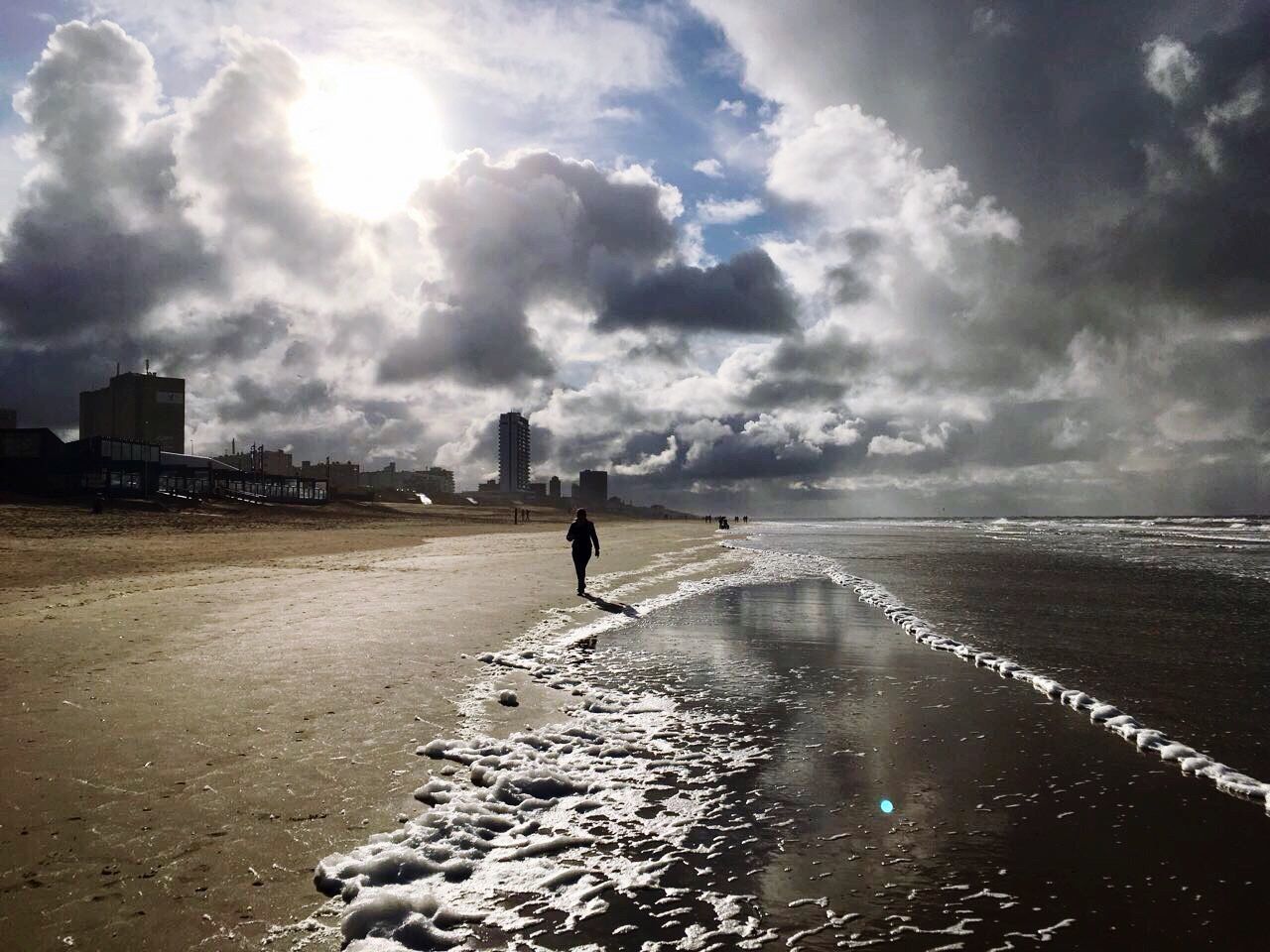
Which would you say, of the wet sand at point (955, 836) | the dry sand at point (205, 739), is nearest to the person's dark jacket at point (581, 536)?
the dry sand at point (205, 739)

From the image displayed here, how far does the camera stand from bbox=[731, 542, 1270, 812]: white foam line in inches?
244

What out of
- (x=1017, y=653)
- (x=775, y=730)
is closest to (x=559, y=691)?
(x=775, y=730)

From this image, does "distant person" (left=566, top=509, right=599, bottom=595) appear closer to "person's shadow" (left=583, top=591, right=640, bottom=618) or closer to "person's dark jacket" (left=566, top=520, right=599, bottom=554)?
"person's dark jacket" (left=566, top=520, right=599, bottom=554)

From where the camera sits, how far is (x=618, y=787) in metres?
6.14

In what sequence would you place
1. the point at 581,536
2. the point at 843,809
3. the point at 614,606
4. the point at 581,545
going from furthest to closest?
1. the point at 581,536
2. the point at 581,545
3. the point at 614,606
4. the point at 843,809

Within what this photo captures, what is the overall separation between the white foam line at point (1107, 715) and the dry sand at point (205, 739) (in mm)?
6734

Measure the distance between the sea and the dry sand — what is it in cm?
56

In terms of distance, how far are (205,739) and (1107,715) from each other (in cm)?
990

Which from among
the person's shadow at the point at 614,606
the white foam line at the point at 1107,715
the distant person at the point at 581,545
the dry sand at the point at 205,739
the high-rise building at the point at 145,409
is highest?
the high-rise building at the point at 145,409

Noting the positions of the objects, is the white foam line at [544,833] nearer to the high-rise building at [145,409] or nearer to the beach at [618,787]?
the beach at [618,787]

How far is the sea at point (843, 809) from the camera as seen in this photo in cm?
413

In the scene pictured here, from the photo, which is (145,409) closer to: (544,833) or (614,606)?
(614,606)

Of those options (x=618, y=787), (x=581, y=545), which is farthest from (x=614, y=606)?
(x=618, y=787)

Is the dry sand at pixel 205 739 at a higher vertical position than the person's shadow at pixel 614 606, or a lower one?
higher
